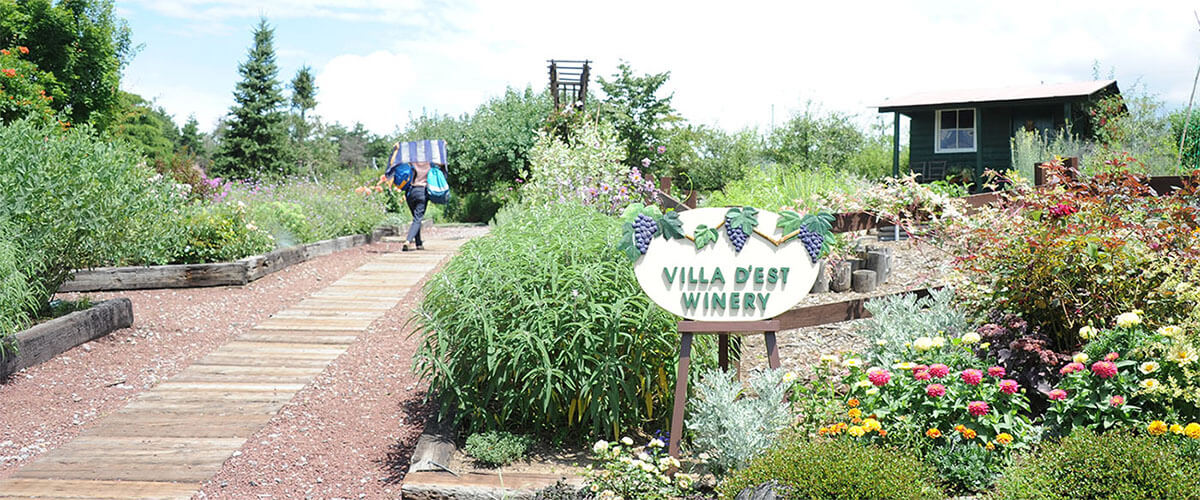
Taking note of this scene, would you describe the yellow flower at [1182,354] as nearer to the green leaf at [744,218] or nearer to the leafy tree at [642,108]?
the green leaf at [744,218]

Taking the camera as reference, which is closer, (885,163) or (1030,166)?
(1030,166)

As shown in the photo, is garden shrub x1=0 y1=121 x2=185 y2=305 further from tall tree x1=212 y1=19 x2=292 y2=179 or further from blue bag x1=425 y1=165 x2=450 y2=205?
tall tree x1=212 y1=19 x2=292 y2=179

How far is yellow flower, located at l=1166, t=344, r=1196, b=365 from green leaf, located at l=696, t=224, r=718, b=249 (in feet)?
5.79

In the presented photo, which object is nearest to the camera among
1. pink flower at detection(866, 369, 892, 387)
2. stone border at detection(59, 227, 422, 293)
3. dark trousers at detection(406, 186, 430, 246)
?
pink flower at detection(866, 369, 892, 387)

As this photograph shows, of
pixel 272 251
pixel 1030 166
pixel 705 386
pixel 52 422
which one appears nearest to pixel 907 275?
pixel 705 386

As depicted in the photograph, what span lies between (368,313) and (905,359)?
5.21 meters

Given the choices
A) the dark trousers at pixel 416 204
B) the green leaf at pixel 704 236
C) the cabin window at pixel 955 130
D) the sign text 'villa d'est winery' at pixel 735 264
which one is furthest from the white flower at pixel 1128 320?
the cabin window at pixel 955 130

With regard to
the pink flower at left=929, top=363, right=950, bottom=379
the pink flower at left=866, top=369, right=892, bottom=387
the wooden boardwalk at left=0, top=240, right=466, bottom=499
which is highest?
the pink flower at left=929, top=363, right=950, bottom=379

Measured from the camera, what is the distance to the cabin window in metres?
21.4

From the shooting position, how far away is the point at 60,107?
2236 cm

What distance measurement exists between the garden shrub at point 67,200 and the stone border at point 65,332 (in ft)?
1.00

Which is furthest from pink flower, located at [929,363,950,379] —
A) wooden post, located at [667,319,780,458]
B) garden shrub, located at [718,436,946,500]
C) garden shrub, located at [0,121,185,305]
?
garden shrub, located at [0,121,185,305]

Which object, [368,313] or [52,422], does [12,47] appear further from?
[52,422]

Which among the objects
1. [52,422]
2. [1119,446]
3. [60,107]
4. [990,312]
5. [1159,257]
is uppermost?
[60,107]
